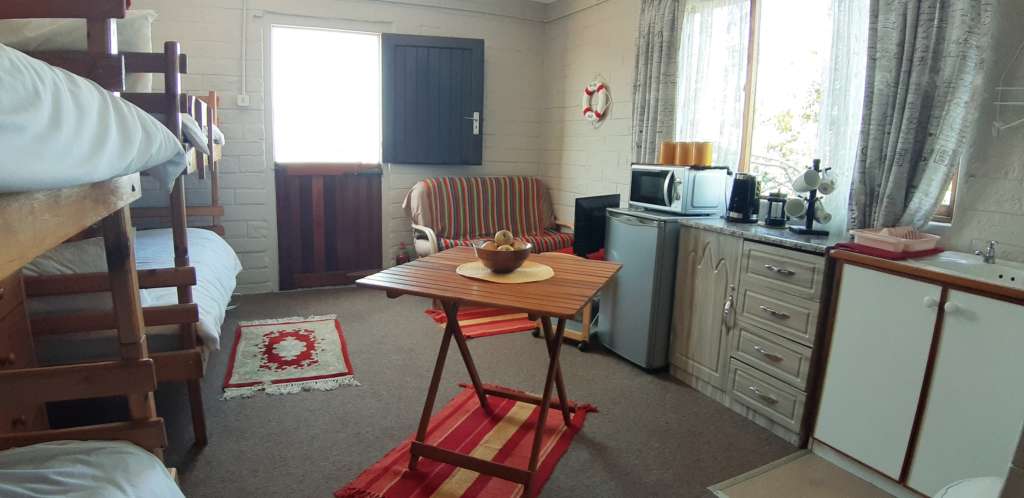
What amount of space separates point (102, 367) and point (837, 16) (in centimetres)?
317

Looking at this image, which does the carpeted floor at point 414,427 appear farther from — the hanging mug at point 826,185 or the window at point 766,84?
the window at point 766,84

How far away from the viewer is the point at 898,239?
208 centimetres

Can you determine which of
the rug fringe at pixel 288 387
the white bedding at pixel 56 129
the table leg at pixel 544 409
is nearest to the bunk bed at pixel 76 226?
the white bedding at pixel 56 129

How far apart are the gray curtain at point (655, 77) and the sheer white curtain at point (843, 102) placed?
1053 mm

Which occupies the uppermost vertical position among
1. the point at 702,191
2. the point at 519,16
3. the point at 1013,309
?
the point at 519,16

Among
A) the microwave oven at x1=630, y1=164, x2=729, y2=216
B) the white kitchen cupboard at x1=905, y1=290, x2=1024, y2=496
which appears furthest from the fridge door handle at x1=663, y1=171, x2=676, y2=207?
the white kitchen cupboard at x1=905, y1=290, x2=1024, y2=496

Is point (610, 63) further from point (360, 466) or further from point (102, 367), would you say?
point (102, 367)

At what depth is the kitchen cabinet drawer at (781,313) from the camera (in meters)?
2.35

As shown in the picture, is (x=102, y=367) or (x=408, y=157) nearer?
(x=102, y=367)

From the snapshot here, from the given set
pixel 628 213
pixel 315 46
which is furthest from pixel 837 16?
pixel 315 46

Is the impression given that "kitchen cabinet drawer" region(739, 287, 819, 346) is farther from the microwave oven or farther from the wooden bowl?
the wooden bowl

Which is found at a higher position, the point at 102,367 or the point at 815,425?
the point at 102,367

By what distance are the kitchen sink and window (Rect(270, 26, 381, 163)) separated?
13.0ft

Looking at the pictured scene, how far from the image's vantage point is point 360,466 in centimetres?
218
